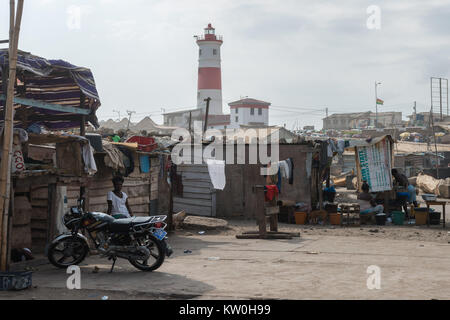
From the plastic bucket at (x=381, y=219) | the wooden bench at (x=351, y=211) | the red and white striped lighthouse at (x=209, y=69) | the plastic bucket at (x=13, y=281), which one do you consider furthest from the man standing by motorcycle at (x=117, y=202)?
the red and white striped lighthouse at (x=209, y=69)

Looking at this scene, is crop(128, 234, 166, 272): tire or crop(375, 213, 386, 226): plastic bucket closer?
crop(128, 234, 166, 272): tire

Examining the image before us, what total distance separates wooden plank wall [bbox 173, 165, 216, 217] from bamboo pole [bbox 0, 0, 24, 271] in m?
11.5

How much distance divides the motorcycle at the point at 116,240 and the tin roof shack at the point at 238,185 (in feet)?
31.6

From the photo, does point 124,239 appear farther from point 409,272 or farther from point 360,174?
point 360,174

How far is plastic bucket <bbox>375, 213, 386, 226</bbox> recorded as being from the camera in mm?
18047

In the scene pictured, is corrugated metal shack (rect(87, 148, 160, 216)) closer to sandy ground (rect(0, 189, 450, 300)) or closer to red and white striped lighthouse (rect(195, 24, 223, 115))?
sandy ground (rect(0, 189, 450, 300))

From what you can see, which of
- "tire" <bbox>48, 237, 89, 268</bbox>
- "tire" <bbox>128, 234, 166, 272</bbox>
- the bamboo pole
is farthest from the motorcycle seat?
the bamboo pole

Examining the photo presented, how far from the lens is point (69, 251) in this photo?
10.0m

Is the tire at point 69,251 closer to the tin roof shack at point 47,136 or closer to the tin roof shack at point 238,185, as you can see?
the tin roof shack at point 47,136

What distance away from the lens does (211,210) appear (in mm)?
20375

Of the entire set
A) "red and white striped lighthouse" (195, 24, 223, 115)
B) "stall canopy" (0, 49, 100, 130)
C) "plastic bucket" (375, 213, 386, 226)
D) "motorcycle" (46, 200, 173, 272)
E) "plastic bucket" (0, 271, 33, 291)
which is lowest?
"plastic bucket" (375, 213, 386, 226)

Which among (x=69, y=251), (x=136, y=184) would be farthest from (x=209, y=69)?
(x=69, y=251)

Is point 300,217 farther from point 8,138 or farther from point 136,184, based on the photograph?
point 8,138
